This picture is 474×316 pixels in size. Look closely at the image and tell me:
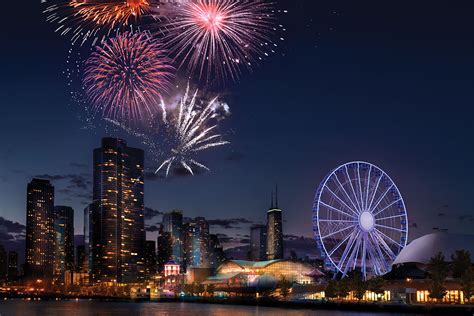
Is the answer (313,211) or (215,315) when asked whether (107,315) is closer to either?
(215,315)

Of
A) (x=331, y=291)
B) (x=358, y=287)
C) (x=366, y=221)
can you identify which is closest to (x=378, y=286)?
(x=358, y=287)

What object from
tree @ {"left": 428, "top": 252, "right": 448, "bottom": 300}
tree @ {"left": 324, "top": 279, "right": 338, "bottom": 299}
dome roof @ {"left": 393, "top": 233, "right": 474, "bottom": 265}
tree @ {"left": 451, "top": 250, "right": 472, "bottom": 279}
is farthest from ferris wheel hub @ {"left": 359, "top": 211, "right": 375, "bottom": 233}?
tree @ {"left": 324, "top": 279, "right": 338, "bottom": 299}

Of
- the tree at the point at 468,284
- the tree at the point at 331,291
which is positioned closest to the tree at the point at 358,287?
the tree at the point at 331,291

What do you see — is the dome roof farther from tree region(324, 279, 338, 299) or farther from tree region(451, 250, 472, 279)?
tree region(324, 279, 338, 299)

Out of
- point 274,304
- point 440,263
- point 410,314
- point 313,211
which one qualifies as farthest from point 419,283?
point 274,304

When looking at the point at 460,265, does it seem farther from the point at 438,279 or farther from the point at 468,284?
the point at 468,284

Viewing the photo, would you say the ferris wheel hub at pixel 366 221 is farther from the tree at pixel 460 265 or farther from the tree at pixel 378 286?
the tree at pixel 460 265

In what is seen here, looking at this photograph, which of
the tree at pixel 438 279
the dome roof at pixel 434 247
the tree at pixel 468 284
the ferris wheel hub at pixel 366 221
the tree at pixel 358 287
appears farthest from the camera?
the tree at pixel 358 287
